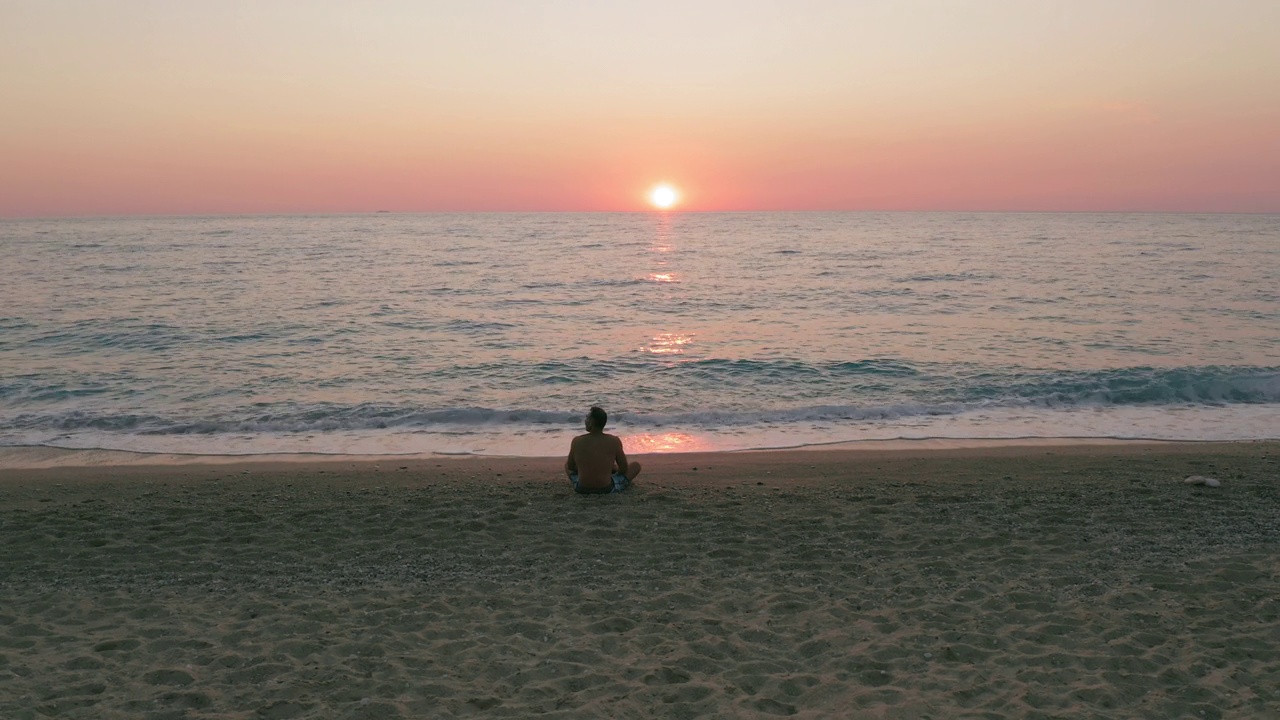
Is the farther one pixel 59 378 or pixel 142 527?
pixel 59 378

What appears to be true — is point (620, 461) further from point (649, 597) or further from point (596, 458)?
point (649, 597)

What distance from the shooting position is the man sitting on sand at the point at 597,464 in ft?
29.7

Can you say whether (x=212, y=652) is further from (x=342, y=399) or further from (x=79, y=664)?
(x=342, y=399)

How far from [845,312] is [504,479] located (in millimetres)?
20938

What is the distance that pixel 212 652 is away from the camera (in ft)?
18.0

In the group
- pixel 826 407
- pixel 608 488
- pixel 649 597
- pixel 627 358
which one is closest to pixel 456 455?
pixel 608 488

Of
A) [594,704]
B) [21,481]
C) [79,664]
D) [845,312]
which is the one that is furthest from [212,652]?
[845,312]

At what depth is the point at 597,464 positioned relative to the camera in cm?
903

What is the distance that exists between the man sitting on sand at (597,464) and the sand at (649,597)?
0.83 ft

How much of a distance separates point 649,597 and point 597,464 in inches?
111

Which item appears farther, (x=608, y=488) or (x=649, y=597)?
(x=608, y=488)

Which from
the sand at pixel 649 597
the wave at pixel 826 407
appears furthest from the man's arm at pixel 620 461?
the wave at pixel 826 407

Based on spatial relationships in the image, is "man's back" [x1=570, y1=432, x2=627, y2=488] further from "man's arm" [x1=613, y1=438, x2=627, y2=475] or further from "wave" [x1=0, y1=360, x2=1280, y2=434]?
"wave" [x1=0, y1=360, x2=1280, y2=434]

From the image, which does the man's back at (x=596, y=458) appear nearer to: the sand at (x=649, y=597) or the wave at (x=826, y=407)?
the sand at (x=649, y=597)
